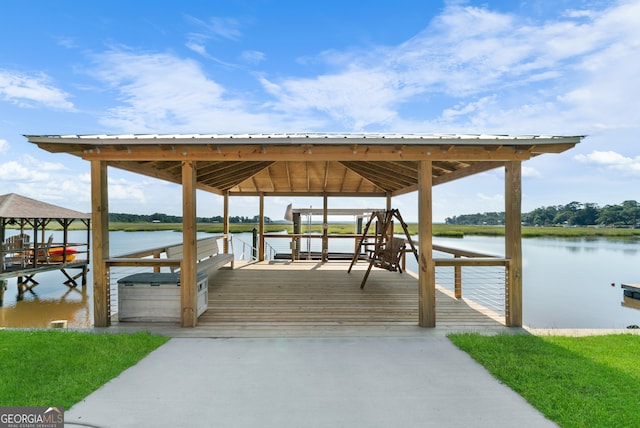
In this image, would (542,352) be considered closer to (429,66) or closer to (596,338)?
(596,338)

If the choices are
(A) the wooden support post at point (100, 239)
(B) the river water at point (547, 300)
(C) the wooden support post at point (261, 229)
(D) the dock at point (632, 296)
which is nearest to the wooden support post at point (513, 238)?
(B) the river water at point (547, 300)

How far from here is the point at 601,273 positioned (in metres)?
18.2

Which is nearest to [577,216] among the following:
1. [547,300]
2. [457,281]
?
[547,300]

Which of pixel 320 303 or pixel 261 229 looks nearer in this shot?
pixel 320 303

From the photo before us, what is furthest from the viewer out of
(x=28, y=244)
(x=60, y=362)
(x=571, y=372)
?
(x=28, y=244)

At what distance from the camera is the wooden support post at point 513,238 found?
4621mm

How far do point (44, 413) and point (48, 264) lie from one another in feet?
48.1

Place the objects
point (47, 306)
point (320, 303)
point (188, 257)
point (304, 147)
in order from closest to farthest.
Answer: point (304, 147) < point (188, 257) < point (320, 303) < point (47, 306)

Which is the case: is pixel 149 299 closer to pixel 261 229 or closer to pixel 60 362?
pixel 60 362

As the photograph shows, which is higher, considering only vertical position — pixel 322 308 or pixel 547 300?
pixel 322 308

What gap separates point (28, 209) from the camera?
518 inches

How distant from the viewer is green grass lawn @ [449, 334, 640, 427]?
8.04ft

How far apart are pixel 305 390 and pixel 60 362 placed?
2516 mm

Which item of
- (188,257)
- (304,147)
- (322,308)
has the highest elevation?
(304,147)
